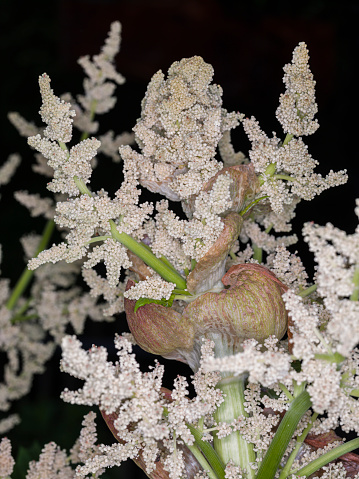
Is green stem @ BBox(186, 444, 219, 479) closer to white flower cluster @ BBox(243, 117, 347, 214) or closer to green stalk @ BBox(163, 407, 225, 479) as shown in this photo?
green stalk @ BBox(163, 407, 225, 479)

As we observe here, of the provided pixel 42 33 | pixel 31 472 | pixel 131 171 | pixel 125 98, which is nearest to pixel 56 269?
pixel 31 472

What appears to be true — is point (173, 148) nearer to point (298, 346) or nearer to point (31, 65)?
point (298, 346)

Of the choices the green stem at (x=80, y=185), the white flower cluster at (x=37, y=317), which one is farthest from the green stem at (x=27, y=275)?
the green stem at (x=80, y=185)

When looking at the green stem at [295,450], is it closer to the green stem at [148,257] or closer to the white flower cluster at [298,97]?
the green stem at [148,257]

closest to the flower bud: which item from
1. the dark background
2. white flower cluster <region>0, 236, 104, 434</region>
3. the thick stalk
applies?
the thick stalk

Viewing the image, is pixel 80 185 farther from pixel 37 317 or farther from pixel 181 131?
pixel 37 317

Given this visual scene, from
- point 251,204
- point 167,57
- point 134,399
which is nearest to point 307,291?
point 251,204
